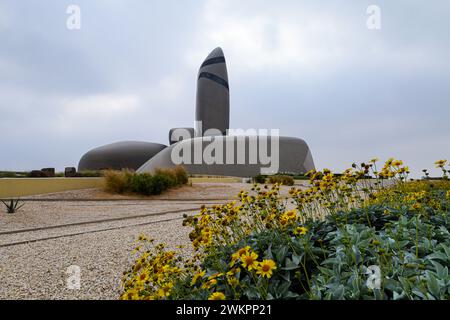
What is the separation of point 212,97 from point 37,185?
27.7 m

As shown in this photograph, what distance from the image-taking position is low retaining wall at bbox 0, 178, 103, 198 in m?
11.3

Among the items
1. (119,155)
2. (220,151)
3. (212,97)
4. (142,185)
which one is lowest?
(142,185)

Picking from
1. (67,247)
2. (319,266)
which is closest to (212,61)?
(67,247)

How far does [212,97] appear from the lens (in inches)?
1480

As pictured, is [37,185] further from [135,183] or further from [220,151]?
[220,151]

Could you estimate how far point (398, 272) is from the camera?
1579 millimetres

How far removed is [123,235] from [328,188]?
10.9 ft

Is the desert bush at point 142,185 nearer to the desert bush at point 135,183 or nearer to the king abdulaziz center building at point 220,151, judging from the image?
the desert bush at point 135,183

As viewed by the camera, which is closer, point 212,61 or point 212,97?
point 212,97

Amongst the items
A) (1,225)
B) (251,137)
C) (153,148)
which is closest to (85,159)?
(153,148)

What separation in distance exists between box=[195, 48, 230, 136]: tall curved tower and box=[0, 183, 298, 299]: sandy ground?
30.4m

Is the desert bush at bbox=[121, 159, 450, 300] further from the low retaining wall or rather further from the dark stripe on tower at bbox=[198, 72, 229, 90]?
the dark stripe on tower at bbox=[198, 72, 229, 90]

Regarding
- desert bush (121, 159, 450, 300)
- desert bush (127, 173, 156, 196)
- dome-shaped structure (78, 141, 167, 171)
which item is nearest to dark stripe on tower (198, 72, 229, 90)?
dome-shaped structure (78, 141, 167, 171)
